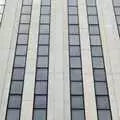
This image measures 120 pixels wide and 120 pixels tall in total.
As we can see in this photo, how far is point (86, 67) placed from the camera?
2719 centimetres

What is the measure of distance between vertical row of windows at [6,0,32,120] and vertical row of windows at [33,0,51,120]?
120cm

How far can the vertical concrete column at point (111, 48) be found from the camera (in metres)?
24.8

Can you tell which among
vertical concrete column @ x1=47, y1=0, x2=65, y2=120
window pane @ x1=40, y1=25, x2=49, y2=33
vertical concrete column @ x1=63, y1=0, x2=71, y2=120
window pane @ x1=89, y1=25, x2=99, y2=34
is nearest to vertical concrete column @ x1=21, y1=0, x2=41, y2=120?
window pane @ x1=40, y1=25, x2=49, y2=33

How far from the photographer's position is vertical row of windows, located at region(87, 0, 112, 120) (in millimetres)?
24344

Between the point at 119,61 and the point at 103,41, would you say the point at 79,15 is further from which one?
the point at 119,61

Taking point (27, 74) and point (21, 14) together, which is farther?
point (21, 14)

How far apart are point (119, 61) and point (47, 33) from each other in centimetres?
732

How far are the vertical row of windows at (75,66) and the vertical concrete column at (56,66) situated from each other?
80 centimetres

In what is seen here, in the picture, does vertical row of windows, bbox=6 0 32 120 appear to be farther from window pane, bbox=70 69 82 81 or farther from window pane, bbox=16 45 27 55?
window pane, bbox=70 69 82 81

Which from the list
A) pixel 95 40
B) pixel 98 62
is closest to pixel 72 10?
pixel 95 40

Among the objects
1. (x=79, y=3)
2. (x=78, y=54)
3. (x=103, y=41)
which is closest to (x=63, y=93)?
(x=78, y=54)

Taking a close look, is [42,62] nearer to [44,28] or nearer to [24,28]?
[44,28]

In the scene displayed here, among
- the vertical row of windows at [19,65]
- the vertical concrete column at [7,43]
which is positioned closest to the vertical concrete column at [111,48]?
the vertical row of windows at [19,65]

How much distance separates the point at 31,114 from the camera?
23875mm
